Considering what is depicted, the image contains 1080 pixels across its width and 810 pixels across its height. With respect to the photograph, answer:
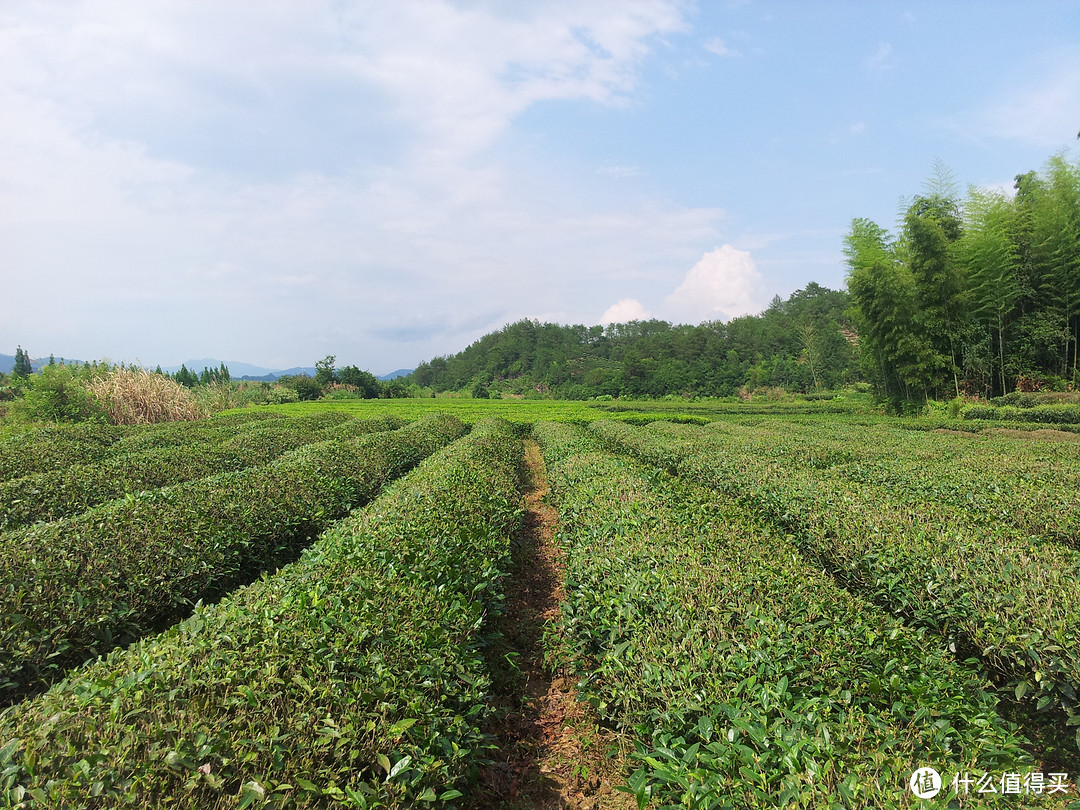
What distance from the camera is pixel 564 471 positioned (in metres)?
8.14

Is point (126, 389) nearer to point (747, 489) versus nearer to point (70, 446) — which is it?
point (70, 446)

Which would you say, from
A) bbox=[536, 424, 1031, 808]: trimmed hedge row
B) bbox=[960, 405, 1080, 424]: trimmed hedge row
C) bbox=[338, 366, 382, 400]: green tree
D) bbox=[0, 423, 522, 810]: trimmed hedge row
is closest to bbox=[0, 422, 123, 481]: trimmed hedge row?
bbox=[0, 423, 522, 810]: trimmed hedge row

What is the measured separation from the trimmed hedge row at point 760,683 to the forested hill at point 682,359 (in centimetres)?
5158

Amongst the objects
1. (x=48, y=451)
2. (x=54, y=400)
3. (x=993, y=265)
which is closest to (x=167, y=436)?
(x=48, y=451)

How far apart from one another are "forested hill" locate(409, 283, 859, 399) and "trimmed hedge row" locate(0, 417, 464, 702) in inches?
1980

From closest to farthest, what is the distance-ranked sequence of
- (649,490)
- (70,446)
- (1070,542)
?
(1070,542), (649,490), (70,446)

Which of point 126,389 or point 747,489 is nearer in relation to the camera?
point 747,489

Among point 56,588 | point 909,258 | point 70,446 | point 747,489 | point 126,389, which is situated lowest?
point 747,489

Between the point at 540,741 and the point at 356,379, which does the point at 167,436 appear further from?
the point at 356,379

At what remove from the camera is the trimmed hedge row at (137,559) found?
3254mm

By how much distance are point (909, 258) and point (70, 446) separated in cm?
3042

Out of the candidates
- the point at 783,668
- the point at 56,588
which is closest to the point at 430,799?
the point at 783,668

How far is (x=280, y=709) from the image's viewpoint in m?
2.11

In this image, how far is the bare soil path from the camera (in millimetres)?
2814
